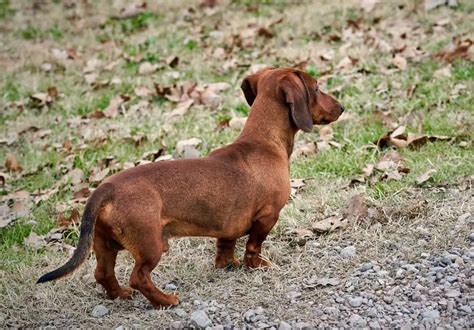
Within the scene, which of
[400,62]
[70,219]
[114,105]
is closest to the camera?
[70,219]

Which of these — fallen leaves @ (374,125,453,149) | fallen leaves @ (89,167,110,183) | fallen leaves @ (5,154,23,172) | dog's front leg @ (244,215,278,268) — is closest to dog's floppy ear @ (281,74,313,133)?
dog's front leg @ (244,215,278,268)

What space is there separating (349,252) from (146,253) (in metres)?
1.16

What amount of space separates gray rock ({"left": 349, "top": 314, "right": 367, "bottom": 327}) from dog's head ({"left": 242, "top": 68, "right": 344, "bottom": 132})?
1.03 meters

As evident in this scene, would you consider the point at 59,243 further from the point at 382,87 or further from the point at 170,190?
the point at 382,87

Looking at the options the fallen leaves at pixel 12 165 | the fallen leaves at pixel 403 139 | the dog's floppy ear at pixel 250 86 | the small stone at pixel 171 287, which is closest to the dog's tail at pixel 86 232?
the small stone at pixel 171 287

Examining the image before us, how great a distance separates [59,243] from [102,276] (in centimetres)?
102

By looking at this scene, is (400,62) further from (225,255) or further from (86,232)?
(86,232)

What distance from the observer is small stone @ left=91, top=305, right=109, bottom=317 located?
12.2ft

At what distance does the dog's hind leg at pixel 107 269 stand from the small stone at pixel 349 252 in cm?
112

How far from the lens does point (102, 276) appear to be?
3.69m

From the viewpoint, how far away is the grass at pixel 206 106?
4.75m

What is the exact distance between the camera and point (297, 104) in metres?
3.93

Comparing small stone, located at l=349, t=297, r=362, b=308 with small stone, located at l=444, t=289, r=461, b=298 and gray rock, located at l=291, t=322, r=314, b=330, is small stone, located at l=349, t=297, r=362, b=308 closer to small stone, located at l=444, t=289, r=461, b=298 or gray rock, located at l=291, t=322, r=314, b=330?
gray rock, located at l=291, t=322, r=314, b=330

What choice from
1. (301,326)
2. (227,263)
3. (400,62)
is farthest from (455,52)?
(301,326)
